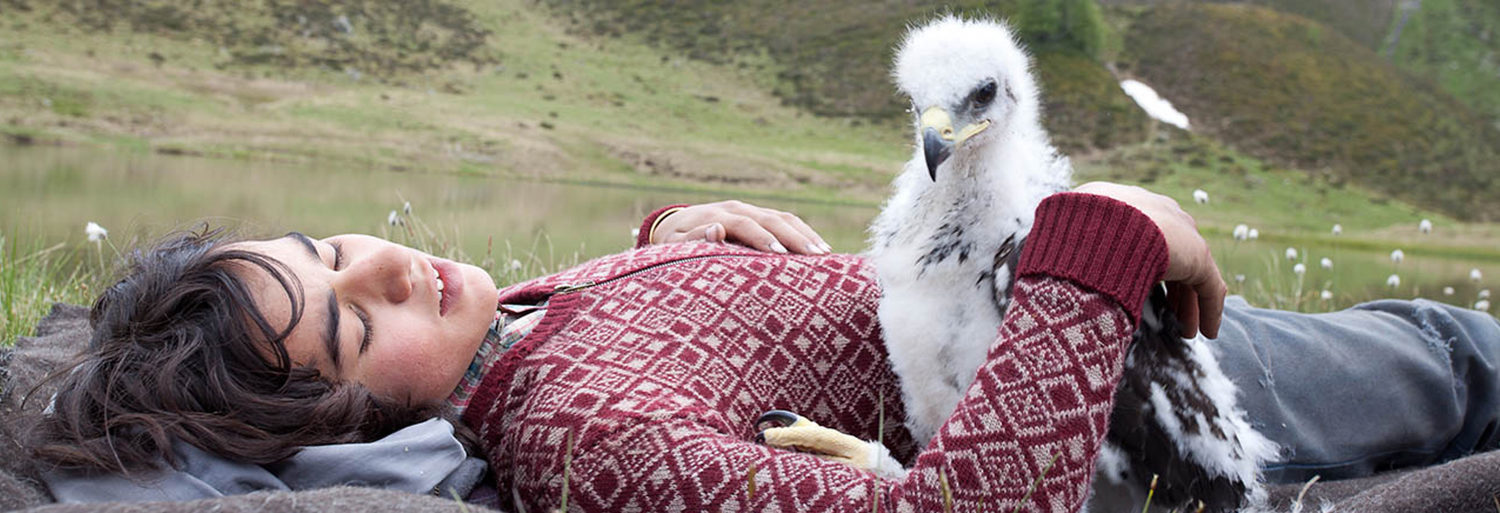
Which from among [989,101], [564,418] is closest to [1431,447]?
[989,101]

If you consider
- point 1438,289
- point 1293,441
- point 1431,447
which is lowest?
point 1438,289

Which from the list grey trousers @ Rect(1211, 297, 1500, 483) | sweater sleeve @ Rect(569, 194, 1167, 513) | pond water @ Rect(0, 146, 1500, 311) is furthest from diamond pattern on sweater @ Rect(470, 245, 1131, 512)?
grey trousers @ Rect(1211, 297, 1500, 483)

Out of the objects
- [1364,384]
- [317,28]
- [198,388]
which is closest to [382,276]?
[198,388]

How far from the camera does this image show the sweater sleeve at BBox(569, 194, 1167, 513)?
Answer: 3.74 feet

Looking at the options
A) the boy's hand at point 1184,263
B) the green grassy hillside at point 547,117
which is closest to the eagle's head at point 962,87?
the boy's hand at point 1184,263

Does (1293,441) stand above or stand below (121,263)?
below

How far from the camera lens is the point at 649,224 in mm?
2115

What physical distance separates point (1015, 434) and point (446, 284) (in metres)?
0.85

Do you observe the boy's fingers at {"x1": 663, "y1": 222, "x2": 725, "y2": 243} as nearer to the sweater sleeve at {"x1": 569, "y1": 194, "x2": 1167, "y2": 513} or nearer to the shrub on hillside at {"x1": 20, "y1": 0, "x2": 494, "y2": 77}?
the sweater sleeve at {"x1": 569, "y1": 194, "x2": 1167, "y2": 513}

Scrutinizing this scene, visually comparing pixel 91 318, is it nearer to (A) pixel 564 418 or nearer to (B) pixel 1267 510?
(A) pixel 564 418

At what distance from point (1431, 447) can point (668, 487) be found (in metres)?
1.78

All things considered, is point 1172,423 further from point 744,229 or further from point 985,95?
point 744,229

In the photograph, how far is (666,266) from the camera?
5.46ft

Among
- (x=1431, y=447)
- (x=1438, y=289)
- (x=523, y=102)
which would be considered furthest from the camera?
(x=523, y=102)
